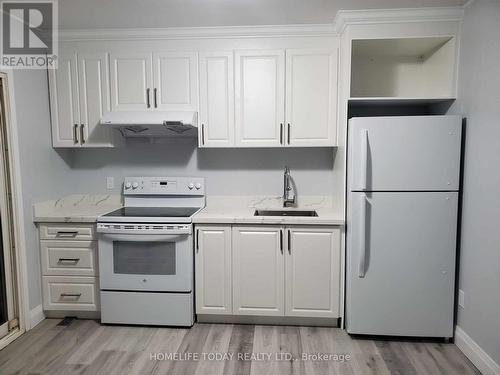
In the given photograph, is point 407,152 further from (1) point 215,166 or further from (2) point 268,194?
(1) point 215,166

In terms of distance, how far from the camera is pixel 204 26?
2.50m

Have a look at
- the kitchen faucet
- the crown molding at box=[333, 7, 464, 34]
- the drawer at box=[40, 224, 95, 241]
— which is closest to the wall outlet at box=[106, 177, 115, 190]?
the drawer at box=[40, 224, 95, 241]

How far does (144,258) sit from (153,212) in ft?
1.32

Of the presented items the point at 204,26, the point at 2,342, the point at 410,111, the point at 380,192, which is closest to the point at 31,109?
the point at 204,26

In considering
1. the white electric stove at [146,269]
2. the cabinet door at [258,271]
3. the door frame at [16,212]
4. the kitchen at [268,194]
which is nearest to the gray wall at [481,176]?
the kitchen at [268,194]

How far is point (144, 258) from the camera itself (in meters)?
2.43

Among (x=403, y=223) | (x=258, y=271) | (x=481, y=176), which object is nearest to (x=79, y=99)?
(x=258, y=271)

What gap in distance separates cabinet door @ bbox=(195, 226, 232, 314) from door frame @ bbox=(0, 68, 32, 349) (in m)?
1.34

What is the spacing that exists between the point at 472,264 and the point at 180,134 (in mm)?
2501

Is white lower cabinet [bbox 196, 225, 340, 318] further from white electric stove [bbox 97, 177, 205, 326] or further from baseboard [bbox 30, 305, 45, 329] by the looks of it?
baseboard [bbox 30, 305, 45, 329]

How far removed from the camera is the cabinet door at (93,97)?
262cm

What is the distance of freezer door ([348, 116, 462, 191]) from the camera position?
6.98 ft

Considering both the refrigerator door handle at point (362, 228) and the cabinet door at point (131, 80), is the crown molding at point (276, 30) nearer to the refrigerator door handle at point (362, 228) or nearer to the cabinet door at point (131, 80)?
the cabinet door at point (131, 80)

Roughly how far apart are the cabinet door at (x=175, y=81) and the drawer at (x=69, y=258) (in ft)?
4.31
